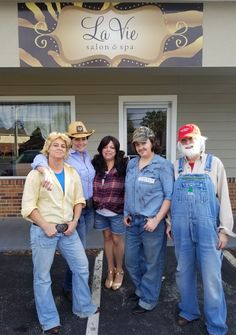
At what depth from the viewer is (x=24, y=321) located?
3.02 meters

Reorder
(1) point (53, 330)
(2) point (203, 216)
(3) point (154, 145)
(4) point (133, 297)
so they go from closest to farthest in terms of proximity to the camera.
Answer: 1. (2) point (203, 216)
2. (1) point (53, 330)
3. (3) point (154, 145)
4. (4) point (133, 297)

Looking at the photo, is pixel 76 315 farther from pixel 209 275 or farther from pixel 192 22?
pixel 192 22

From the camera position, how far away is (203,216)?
255 cm

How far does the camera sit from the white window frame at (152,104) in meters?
6.29

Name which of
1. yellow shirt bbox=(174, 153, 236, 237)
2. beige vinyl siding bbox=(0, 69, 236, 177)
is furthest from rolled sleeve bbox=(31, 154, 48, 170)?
beige vinyl siding bbox=(0, 69, 236, 177)

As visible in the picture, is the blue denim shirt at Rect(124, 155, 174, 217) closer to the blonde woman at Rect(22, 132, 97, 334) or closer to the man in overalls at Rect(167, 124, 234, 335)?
the man in overalls at Rect(167, 124, 234, 335)

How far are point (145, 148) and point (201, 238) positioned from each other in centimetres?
91

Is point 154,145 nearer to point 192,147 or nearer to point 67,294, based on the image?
point 192,147

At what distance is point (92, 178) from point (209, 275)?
142 cm

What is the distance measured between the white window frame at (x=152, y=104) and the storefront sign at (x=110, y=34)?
1.90 m

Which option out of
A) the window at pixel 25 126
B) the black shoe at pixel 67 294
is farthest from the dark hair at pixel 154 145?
the window at pixel 25 126

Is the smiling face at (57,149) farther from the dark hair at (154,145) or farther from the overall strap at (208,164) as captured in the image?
the overall strap at (208,164)

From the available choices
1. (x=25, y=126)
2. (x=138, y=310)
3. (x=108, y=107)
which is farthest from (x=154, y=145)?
(x=25, y=126)

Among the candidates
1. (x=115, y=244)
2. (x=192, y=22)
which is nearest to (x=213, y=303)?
(x=115, y=244)
